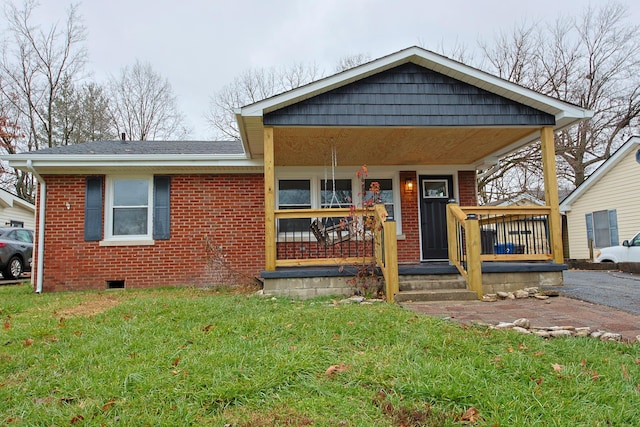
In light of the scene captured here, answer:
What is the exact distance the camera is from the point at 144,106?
2336cm

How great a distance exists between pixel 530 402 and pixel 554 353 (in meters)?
1.01

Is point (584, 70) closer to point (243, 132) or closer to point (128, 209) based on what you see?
point (243, 132)

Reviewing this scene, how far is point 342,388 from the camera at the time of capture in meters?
2.49

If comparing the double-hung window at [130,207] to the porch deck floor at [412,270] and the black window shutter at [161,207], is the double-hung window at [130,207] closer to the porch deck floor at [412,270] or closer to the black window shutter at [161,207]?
the black window shutter at [161,207]

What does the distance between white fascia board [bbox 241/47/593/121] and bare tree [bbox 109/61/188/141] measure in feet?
63.7

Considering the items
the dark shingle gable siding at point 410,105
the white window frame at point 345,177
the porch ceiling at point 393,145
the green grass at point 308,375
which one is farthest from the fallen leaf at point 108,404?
the white window frame at point 345,177

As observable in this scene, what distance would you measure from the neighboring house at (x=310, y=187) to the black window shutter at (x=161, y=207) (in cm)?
3

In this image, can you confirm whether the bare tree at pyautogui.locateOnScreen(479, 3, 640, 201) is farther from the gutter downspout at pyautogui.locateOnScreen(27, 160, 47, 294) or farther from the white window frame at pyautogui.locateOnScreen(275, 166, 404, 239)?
the gutter downspout at pyautogui.locateOnScreen(27, 160, 47, 294)

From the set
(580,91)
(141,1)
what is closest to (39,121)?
(141,1)

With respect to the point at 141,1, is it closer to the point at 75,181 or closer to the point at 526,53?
the point at 75,181

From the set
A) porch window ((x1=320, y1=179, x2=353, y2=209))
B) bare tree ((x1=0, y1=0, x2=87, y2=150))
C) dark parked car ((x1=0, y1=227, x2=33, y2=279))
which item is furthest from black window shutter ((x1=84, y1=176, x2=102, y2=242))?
bare tree ((x1=0, y1=0, x2=87, y2=150))

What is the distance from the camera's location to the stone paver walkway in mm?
4047

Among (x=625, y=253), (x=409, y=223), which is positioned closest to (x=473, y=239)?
(x=409, y=223)

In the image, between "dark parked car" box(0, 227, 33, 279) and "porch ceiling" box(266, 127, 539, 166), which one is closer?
"porch ceiling" box(266, 127, 539, 166)
